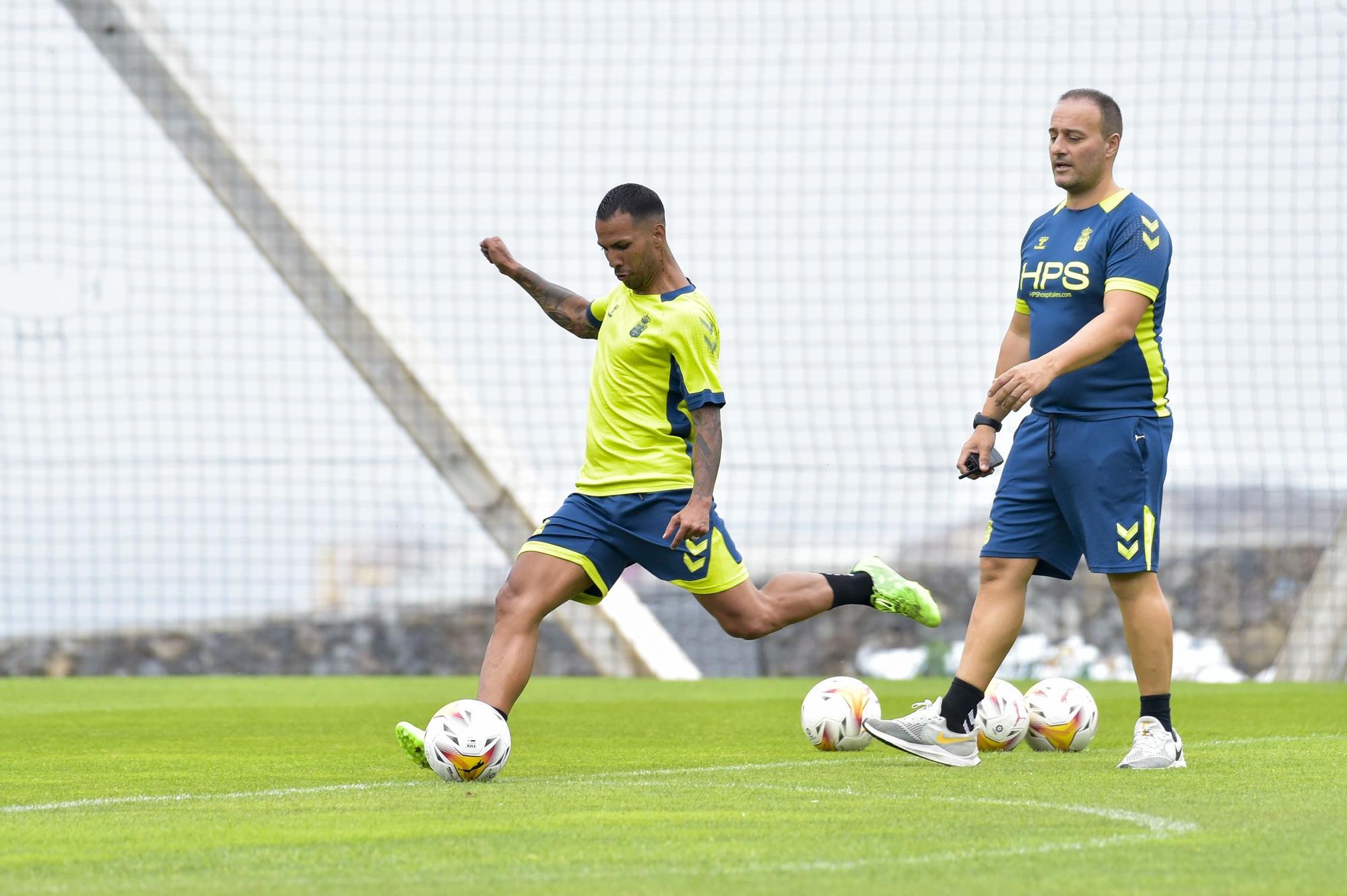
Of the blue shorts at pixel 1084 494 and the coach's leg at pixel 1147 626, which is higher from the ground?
the blue shorts at pixel 1084 494

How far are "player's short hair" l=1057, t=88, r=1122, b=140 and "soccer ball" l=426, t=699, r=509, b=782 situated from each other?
2.53 meters

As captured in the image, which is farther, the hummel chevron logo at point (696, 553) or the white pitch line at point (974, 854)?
the hummel chevron logo at point (696, 553)

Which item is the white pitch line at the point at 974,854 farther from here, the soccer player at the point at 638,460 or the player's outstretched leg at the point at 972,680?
the soccer player at the point at 638,460

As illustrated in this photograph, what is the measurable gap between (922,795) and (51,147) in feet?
31.4

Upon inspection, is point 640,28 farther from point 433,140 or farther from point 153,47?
point 153,47

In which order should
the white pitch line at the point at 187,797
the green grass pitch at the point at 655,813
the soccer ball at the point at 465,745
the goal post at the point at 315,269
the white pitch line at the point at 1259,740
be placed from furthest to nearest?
1. the goal post at the point at 315,269
2. the white pitch line at the point at 1259,740
3. the soccer ball at the point at 465,745
4. the white pitch line at the point at 187,797
5. the green grass pitch at the point at 655,813

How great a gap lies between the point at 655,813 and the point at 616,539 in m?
1.48

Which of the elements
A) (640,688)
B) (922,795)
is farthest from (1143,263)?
(640,688)

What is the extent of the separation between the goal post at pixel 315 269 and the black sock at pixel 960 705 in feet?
17.1

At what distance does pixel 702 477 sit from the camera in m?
5.76

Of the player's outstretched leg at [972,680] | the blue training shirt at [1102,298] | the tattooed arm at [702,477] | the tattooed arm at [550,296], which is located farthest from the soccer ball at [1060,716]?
Answer: the tattooed arm at [550,296]

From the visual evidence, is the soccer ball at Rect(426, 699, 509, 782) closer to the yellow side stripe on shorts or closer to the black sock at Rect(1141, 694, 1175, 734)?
the yellow side stripe on shorts

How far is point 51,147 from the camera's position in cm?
1267

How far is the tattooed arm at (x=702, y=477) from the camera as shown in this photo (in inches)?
223
